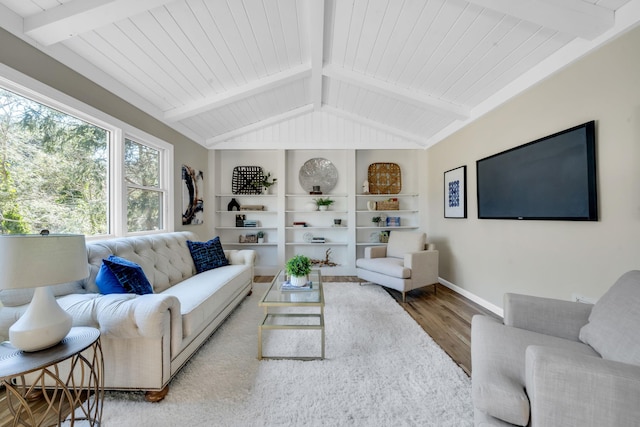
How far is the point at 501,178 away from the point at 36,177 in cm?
407

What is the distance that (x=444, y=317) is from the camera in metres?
2.72

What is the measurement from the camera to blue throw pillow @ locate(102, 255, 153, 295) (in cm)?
174

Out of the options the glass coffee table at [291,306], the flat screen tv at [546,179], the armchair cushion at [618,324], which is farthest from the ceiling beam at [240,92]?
the armchair cushion at [618,324]

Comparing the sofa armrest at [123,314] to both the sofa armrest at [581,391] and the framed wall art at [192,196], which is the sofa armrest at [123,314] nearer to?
Answer: the sofa armrest at [581,391]

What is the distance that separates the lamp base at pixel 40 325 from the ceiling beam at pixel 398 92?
125 inches

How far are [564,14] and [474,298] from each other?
284cm

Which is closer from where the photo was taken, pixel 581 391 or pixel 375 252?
pixel 581 391

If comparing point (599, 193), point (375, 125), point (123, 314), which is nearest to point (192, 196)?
point (123, 314)

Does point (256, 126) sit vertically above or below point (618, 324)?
above

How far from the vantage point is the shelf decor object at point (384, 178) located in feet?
15.8

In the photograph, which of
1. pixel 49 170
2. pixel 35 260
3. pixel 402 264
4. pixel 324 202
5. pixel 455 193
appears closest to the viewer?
pixel 35 260

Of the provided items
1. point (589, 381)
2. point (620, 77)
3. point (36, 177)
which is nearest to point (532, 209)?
point (620, 77)

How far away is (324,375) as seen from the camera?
1.74 metres

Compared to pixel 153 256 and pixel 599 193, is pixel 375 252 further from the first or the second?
pixel 153 256
